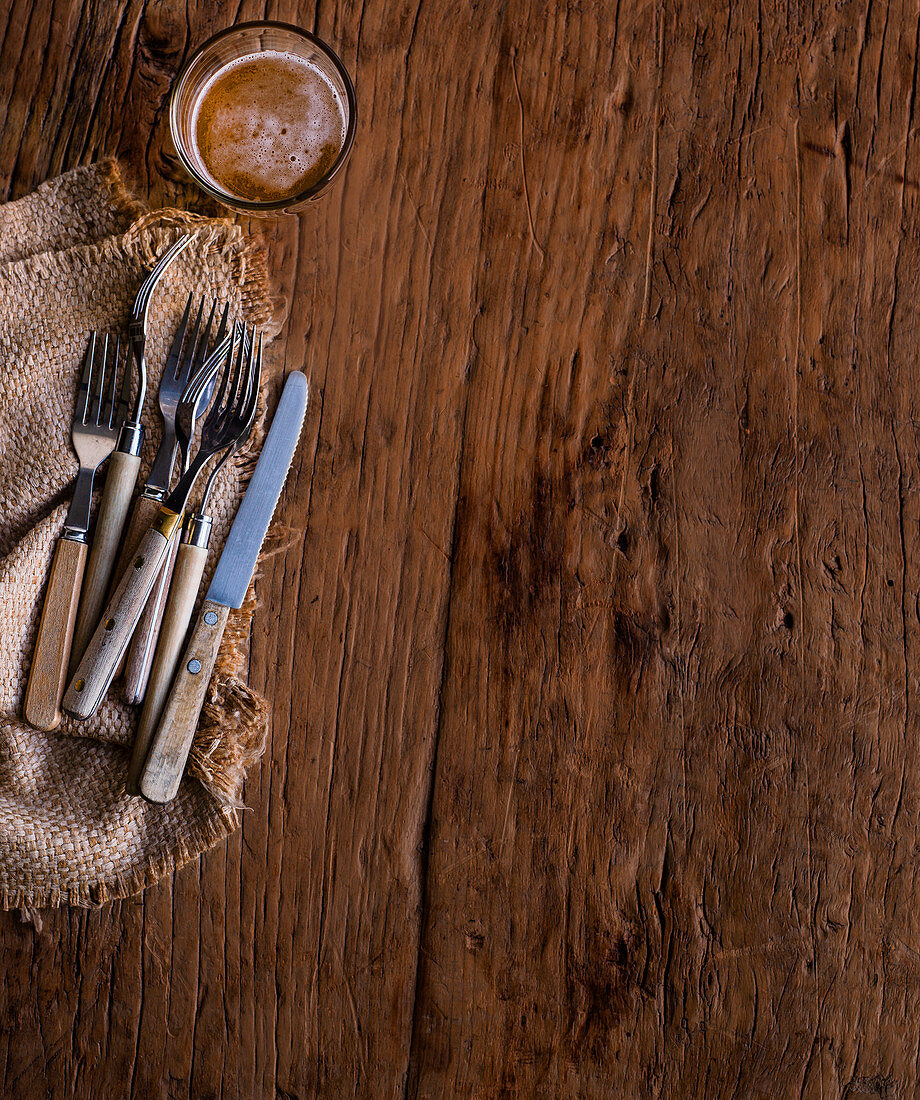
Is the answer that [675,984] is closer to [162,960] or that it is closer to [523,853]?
[523,853]

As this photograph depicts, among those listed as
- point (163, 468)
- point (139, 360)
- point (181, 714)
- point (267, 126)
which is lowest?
point (181, 714)

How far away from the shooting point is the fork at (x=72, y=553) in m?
0.80

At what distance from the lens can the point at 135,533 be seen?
829 millimetres

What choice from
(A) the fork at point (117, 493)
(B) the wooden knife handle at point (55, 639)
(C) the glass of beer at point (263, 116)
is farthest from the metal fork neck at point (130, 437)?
(C) the glass of beer at point (263, 116)

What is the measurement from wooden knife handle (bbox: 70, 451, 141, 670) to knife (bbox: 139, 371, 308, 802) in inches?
3.7

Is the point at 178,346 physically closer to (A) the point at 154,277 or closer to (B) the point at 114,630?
(A) the point at 154,277

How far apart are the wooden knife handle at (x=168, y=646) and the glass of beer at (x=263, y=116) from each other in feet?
1.18

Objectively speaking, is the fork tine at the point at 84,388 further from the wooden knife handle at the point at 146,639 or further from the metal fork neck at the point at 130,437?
the wooden knife handle at the point at 146,639

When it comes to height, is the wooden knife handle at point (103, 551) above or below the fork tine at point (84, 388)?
below

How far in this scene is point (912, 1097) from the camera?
0.87m

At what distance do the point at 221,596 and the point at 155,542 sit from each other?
82 mm

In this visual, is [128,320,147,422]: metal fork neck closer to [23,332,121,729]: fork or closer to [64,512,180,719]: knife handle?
[23,332,121,729]: fork

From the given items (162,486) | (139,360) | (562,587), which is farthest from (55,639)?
(562,587)

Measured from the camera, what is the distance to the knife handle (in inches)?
31.2
